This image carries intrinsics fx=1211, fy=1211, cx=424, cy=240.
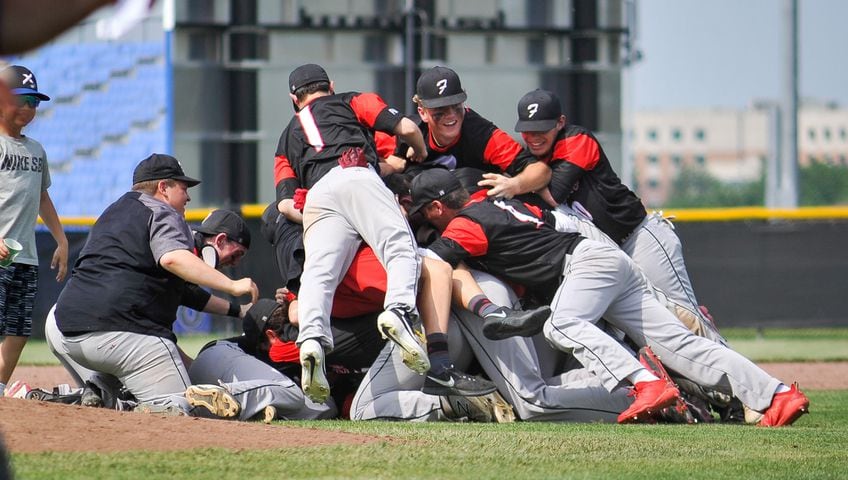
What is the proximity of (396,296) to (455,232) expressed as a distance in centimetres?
71

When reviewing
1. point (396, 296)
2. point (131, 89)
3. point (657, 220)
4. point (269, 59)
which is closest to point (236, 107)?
point (269, 59)

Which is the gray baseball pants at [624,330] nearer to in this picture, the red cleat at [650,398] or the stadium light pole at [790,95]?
the red cleat at [650,398]

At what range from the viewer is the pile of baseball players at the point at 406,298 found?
5.56 meters

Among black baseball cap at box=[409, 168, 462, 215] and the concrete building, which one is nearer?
black baseball cap at box=[409, 168, 462, 215]

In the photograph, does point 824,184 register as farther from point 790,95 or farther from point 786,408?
point 786,408

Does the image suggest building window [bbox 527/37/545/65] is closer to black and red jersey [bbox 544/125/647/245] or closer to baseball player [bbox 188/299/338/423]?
black and red jersey [bbox 544/125/647/245]

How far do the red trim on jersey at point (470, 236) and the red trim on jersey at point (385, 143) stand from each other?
1.01m

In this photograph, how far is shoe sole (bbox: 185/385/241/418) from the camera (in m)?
5.35

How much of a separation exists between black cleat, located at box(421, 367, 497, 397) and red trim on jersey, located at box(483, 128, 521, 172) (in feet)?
5.12

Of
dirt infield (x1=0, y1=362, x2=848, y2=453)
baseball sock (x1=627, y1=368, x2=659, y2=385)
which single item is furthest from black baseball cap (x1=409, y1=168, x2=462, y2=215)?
dirt infield (x1=0, y1=362, x2=848, y2=453)

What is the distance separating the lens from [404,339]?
533 centimetres

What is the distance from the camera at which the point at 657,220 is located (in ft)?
23.5

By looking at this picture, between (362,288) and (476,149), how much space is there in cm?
125

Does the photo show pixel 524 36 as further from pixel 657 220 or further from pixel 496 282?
pixel 496 282
